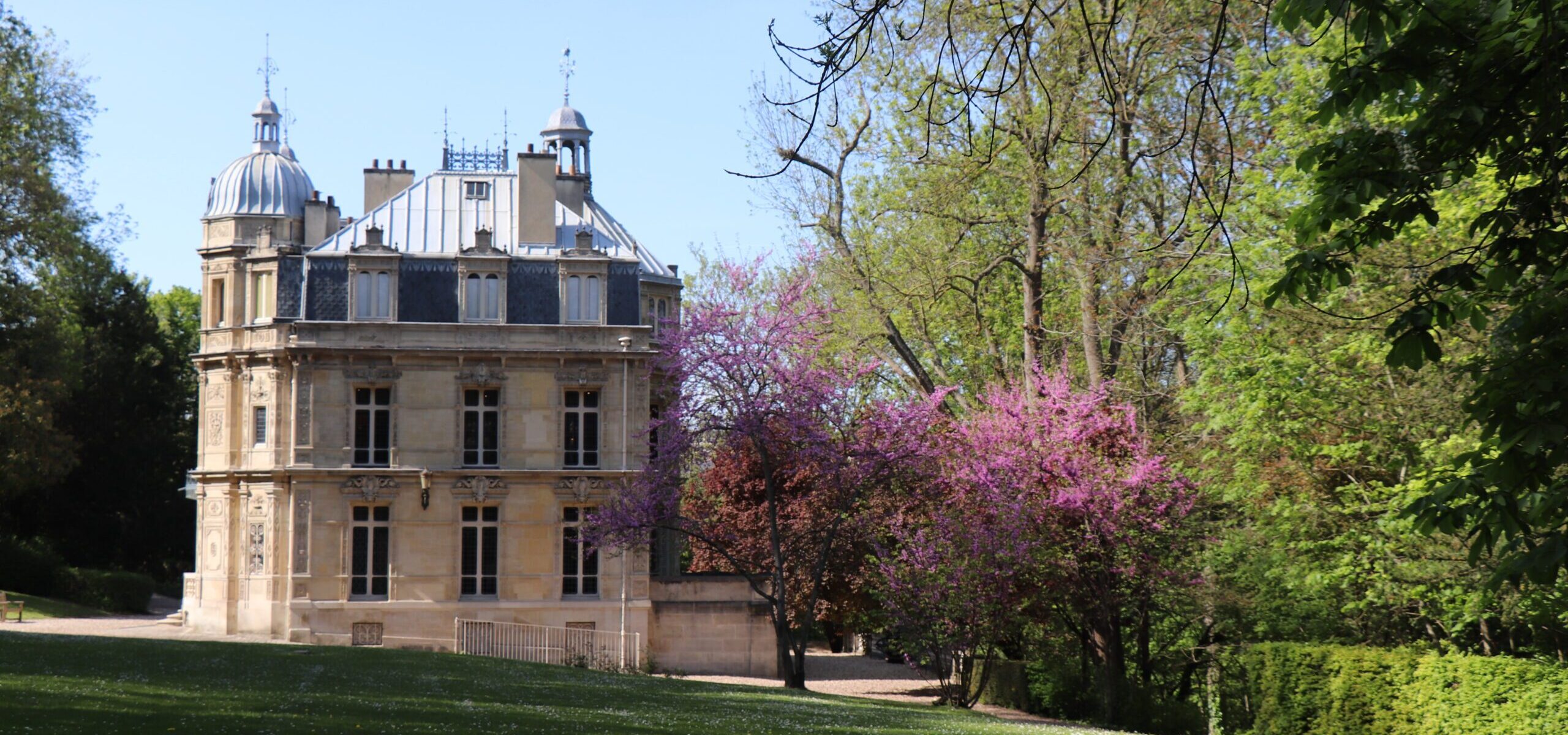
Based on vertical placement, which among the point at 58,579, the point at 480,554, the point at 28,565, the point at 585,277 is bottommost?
the point at 58,579

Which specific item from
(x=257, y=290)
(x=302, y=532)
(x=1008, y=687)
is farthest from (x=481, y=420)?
(x=1008, y=687)

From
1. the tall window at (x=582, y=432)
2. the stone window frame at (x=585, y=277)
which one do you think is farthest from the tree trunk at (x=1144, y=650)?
the stone window frame at (x=585, y=277)

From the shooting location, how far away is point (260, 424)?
32688 millimetres

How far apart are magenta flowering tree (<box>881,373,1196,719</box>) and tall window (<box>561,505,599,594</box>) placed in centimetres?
886

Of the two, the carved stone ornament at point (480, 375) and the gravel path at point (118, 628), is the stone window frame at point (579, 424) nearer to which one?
the carved stone ornament at point (480, 375)

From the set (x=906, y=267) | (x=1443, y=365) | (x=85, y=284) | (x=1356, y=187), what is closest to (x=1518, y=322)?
(x=1356, y=187)

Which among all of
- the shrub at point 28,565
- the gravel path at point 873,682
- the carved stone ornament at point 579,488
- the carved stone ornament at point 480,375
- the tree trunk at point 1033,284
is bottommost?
the gravel path at point 873,682

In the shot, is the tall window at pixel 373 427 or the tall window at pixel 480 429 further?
the tall window at pixel 480 429

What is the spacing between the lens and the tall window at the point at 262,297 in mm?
32719

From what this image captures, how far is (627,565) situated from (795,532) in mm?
7065

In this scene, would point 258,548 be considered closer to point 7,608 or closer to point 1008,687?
point 7,608

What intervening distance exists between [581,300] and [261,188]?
8.25 metres

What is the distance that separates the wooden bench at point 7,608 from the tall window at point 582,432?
13.7m

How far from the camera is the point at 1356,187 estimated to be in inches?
316
